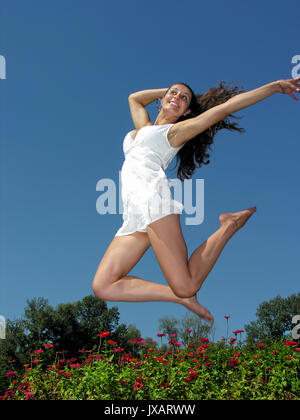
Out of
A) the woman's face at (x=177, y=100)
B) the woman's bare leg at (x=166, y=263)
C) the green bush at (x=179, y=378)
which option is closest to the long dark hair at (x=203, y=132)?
the woman's face at (x=177, y=100)

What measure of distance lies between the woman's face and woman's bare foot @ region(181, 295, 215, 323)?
6.90ft

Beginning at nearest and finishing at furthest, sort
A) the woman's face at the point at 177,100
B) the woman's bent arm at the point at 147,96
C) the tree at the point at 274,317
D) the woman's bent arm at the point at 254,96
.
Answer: the woman's bent arm at the point at 254,96, the woman's face at the point at 177,100, the woman's bent arm at the point at 147,96, the tree at the point at 274,317

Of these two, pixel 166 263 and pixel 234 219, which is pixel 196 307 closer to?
pixel 166 263

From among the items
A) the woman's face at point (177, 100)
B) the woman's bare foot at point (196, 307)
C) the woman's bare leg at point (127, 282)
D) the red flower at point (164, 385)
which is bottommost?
the red flower at point (164, 385)

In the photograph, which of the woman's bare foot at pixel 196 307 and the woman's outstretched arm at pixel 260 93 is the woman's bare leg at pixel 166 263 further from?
the woman's outstretched arm at pixel 260 93

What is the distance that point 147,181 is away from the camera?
4.42 metres

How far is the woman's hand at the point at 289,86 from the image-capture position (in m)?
4.19

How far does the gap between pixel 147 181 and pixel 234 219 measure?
955mm

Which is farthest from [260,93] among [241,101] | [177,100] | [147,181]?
[147,181]

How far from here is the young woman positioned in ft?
13.6

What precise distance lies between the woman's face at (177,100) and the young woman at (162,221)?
0.01 m

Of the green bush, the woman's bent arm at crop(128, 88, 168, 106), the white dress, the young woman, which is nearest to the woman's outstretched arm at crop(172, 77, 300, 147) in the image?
the young woman

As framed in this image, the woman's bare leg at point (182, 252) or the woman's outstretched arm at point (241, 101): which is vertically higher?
the woman's outstretched arm at point (241, 101)

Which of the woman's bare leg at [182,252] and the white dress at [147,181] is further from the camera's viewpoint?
the white dress at [147,181]
